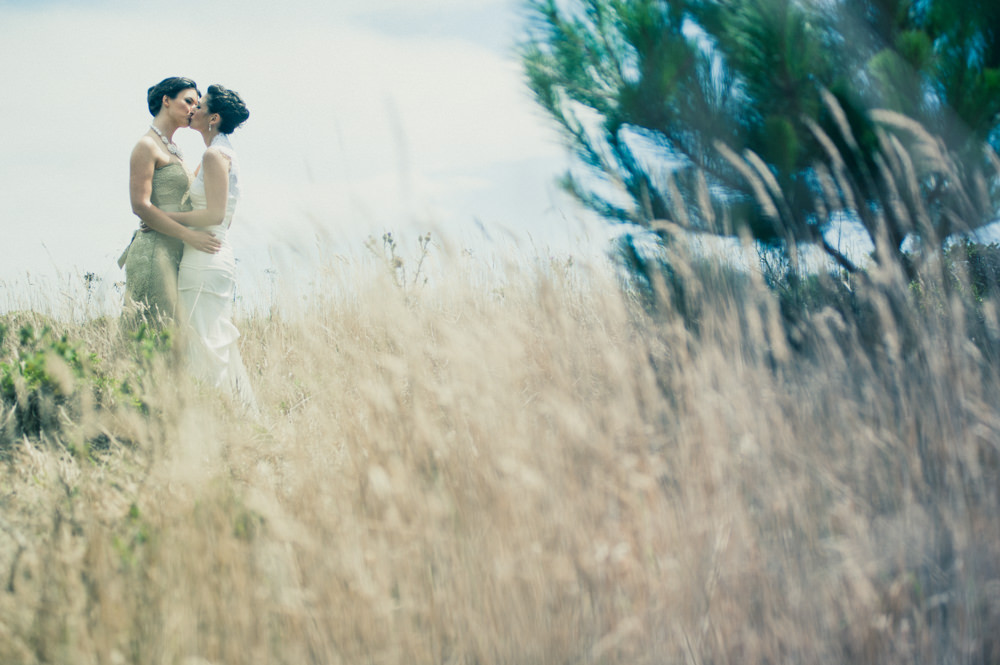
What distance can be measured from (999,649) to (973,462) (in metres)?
0.38

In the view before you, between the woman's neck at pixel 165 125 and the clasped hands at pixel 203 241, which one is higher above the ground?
the woman's neck at pixel 165 125

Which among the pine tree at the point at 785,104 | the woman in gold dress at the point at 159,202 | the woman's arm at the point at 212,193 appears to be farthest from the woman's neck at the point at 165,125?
the pine tree at the point at 785,104

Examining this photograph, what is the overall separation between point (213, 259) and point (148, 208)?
16.3 inches

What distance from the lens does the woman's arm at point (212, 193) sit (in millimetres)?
3141

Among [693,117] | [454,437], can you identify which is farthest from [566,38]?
[454,437]

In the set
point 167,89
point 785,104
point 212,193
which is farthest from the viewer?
point 167,89

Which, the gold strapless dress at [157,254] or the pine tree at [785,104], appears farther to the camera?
the gold strapless dress at [157,254]

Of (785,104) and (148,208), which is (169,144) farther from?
(785,104)

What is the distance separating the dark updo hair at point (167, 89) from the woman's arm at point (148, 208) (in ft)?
1.18

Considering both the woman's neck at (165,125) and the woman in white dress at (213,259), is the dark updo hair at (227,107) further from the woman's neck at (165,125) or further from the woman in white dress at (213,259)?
the woman's neck at (165,125)

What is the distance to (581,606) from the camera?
120 centimetres

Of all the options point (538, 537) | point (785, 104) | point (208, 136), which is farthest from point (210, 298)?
point (785, 104)

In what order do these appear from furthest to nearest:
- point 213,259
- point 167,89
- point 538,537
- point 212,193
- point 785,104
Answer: point 167,89, point 213,259, point 212,193, point 785,104, point 538,537

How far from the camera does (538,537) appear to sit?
1273 millimetres
